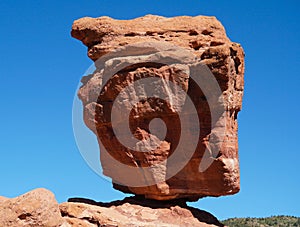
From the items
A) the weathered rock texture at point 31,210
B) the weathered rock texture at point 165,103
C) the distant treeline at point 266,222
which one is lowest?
the weathered rock texture at point 31,210

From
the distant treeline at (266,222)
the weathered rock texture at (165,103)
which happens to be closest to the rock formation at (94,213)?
the weathered rock texture at (165,103)

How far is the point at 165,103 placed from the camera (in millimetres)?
29875

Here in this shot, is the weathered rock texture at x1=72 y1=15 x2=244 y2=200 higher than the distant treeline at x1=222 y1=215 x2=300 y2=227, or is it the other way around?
the distant treeline at x1=222 y1=215 x2=300 y2=227

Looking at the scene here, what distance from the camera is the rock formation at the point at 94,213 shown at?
2448 centimetres

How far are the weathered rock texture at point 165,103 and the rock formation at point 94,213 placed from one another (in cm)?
71

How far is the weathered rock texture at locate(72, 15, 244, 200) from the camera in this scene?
29766 millimetres

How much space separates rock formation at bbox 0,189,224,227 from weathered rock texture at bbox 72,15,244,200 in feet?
2.32

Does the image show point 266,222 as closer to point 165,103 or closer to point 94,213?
point 165,103

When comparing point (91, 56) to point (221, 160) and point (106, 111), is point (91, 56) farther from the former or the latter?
point (221, 160)

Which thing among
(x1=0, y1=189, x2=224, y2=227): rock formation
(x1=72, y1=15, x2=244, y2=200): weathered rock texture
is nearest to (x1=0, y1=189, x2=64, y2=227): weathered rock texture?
(x1=0, y1=189, x2=224, y2=227): rock formation

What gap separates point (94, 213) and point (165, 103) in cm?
585

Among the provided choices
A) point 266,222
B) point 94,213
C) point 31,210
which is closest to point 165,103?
point 94,213

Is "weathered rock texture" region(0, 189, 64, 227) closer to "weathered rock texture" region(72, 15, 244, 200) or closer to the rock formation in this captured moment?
the rock formation

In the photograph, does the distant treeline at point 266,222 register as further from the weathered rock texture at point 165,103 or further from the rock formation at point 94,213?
the weathered rock texture at point 165,103
